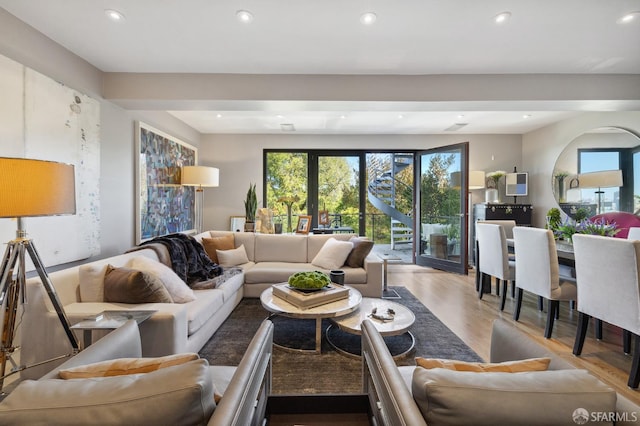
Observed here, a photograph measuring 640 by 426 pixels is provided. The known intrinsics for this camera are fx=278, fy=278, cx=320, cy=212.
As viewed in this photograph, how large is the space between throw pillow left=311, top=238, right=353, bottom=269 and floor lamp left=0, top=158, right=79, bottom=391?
2.41 m

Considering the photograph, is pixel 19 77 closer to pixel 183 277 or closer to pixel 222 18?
pixel 222 18

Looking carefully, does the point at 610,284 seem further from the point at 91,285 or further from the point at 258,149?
the point at 258,149

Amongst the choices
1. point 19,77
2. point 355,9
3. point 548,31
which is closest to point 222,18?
point 355,9

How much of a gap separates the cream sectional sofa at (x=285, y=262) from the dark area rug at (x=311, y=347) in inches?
18.1

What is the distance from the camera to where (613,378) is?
1867 millimetres

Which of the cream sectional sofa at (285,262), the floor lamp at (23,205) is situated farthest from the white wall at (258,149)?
the floor lamp at (23,205)

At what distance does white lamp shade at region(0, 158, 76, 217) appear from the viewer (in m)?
1.28

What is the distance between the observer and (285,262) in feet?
12.6

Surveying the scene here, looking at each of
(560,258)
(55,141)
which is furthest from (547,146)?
(55,141)

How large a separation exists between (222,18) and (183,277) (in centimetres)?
232

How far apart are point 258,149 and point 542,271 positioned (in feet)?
15.4

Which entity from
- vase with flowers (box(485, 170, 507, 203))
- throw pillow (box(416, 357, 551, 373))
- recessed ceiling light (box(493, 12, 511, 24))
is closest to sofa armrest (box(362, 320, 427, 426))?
throw pillow (box(416, 357, 551, 373))

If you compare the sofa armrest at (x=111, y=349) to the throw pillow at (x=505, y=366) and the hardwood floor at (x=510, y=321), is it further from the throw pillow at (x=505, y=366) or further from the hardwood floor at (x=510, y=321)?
the hardwood floor at (x=510, y=321)

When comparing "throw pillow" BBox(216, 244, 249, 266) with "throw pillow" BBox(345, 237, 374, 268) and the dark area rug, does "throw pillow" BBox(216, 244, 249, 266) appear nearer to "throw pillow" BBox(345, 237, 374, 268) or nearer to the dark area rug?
the dark area rug
